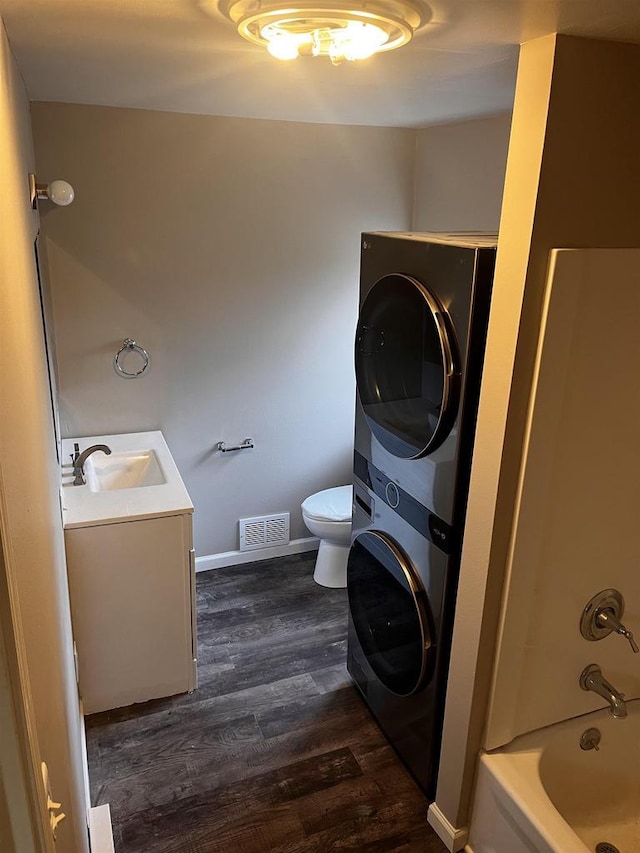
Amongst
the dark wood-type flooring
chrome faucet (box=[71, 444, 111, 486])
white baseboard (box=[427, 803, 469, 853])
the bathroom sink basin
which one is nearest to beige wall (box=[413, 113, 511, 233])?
the bathroom sink basin

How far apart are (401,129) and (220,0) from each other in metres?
2.23

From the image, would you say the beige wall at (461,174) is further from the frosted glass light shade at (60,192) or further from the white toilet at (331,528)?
the frosted glass light shade at (60,192)

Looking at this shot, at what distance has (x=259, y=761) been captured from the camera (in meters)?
2.28

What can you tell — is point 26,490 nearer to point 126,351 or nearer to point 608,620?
point 608,620

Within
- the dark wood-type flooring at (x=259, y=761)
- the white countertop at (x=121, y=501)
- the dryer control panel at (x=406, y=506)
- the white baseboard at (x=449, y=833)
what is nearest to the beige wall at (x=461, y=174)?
the dryer control panel at (x=406, y=506)

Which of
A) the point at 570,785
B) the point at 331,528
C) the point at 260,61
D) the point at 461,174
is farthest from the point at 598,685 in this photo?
the point at 461,174

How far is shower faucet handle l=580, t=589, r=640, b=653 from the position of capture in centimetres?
186

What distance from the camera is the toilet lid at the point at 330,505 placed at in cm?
313

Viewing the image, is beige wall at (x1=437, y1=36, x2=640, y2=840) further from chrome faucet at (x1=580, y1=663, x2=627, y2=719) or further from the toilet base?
the toilet base

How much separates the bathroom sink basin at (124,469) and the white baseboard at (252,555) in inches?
28.4

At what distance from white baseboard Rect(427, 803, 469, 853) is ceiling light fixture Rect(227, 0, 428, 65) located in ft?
6.69

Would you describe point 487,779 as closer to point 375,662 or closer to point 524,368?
point 375,662

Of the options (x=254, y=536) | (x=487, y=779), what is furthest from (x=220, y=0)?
(x=254, y=536)

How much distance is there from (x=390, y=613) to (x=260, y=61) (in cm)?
166
